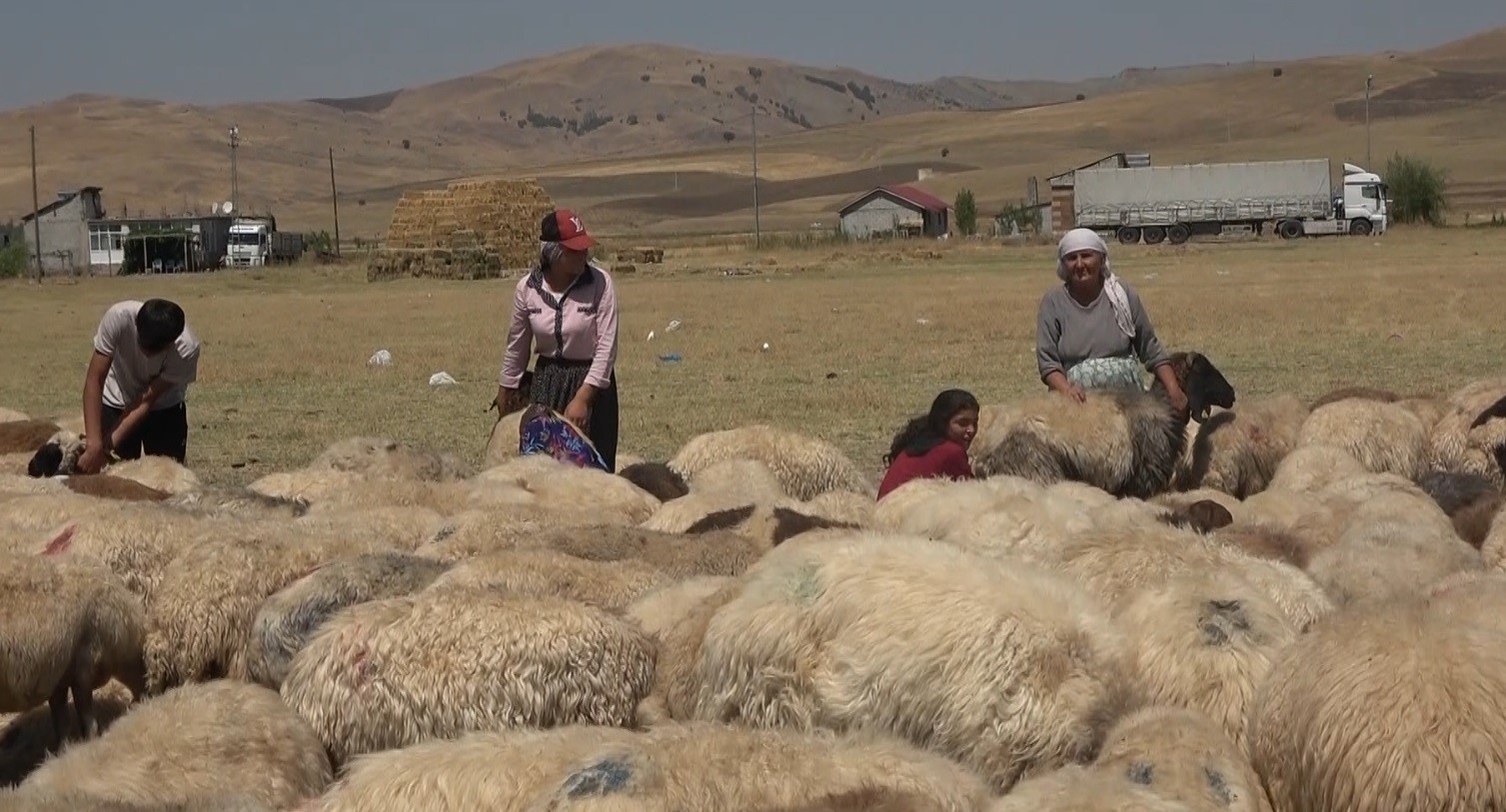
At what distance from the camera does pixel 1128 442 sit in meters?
10.5

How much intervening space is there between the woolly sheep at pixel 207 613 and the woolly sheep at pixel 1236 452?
5.96 metres

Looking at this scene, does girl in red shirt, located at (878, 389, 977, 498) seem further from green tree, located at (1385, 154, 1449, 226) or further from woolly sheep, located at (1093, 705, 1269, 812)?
green tree, located at (1385, 154, 1449, 226)

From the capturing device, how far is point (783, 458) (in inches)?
417

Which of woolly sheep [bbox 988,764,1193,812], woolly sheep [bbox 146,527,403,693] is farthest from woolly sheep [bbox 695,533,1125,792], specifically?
woolly sheep [bbox 146,527,403,693]

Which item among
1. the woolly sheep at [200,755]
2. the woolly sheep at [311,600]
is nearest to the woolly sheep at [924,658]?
the woolly sheep at [200,755]

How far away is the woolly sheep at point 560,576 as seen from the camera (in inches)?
250

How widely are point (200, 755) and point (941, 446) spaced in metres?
5.05

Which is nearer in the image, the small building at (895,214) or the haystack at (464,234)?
the haystack at (464,234)

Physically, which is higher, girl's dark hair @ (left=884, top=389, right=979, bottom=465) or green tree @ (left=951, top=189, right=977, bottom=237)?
green tree @ (left=951, top=189, right=977, bottom=237)

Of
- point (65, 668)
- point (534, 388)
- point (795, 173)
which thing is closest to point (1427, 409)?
point (534, 388)

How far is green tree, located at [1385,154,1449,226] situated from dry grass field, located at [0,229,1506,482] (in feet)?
76.3

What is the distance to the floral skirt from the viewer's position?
10.9 meters

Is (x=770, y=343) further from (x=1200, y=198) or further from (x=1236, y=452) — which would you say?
(x=1200, y=198)

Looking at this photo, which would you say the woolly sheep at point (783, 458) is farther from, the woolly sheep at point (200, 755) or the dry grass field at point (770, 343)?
the woolly sheep at point (200, 755)
